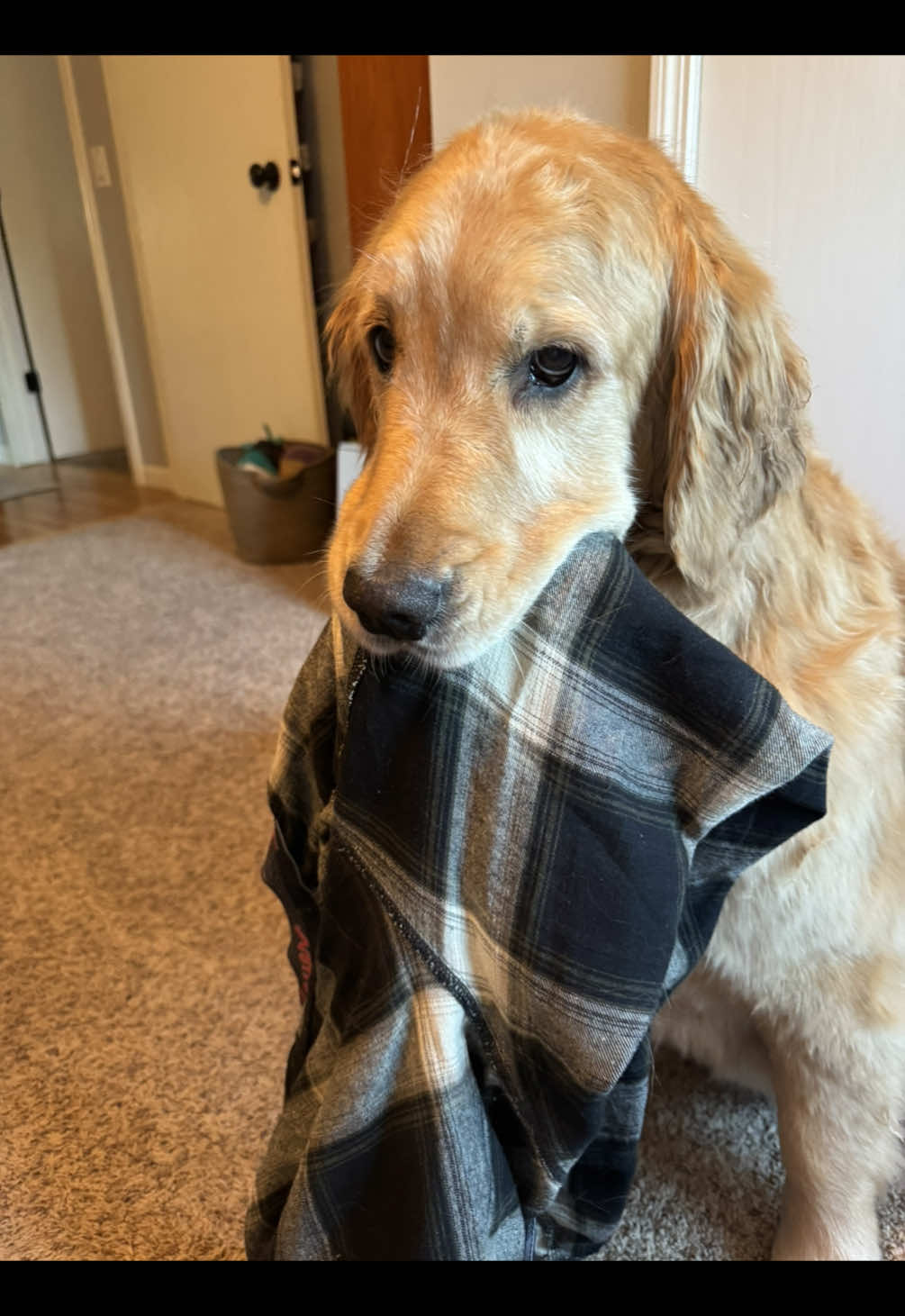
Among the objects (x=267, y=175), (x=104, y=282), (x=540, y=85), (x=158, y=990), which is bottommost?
(x=158, y=990)

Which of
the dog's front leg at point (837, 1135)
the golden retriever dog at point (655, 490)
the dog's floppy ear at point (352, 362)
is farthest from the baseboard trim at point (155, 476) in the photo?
the dog's front leg at point (837, 1135)

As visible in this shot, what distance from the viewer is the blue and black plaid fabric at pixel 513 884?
63 centimetres

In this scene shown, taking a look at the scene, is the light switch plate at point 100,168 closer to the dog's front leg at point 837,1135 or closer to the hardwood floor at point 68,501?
the hardwood floor at point 68,501

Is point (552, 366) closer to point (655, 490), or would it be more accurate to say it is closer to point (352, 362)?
point (655, 490)

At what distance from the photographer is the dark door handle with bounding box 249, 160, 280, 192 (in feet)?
9.95

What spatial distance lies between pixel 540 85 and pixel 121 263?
2617mm

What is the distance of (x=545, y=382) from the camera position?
742mm

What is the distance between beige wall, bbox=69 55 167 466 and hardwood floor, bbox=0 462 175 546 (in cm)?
24

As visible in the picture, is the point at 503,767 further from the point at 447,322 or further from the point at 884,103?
the point at 884,103

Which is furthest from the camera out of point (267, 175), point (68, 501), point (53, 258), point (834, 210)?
point (53, 258)

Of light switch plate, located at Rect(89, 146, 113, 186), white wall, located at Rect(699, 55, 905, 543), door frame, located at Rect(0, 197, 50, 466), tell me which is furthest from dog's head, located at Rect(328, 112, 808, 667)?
door frame, located at Rect(0, 197, 50, 466)

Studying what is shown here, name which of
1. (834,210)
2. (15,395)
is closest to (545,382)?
(834,210)

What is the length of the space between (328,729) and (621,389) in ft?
1.20

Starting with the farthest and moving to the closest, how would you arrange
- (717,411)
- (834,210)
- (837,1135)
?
1. (834,210)
2. (837,1135)
3. (717,411)
